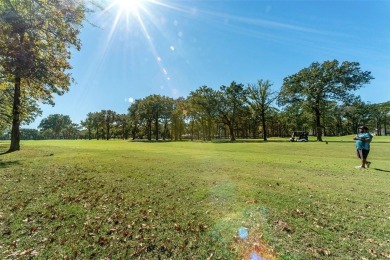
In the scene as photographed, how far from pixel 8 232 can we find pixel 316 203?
24.9ft

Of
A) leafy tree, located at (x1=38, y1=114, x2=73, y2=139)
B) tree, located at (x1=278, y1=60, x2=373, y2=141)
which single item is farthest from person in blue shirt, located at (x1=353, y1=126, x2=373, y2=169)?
leafy tree, located at (x1=38, y1=114, x2=73, y2=139)

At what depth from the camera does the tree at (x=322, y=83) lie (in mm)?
42688

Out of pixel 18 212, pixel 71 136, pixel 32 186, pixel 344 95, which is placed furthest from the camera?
pixel 71 136

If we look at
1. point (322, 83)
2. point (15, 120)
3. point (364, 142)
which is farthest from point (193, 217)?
point (322, 83)

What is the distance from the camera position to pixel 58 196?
7.18m

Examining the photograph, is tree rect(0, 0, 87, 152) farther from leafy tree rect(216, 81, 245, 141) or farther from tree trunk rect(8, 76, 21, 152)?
leafy tree rect(216, 81, 245, 141)

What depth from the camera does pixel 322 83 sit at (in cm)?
4409

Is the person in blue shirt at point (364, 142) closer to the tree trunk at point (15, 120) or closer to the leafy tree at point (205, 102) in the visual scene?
the tree trunk at point (15, 120)

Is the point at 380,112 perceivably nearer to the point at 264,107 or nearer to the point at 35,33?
the point at 264,107

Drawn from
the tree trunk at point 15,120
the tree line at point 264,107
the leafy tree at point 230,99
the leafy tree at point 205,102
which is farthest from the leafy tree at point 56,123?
the tree trunk at point 15,120

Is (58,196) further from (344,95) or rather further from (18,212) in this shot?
(344,95)

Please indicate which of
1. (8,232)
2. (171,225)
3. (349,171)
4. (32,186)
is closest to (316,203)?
(171,225)

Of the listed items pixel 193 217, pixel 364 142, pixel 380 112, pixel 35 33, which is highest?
pixel 380 112

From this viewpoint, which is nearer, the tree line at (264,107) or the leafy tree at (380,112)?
the tree line at (264,107)
